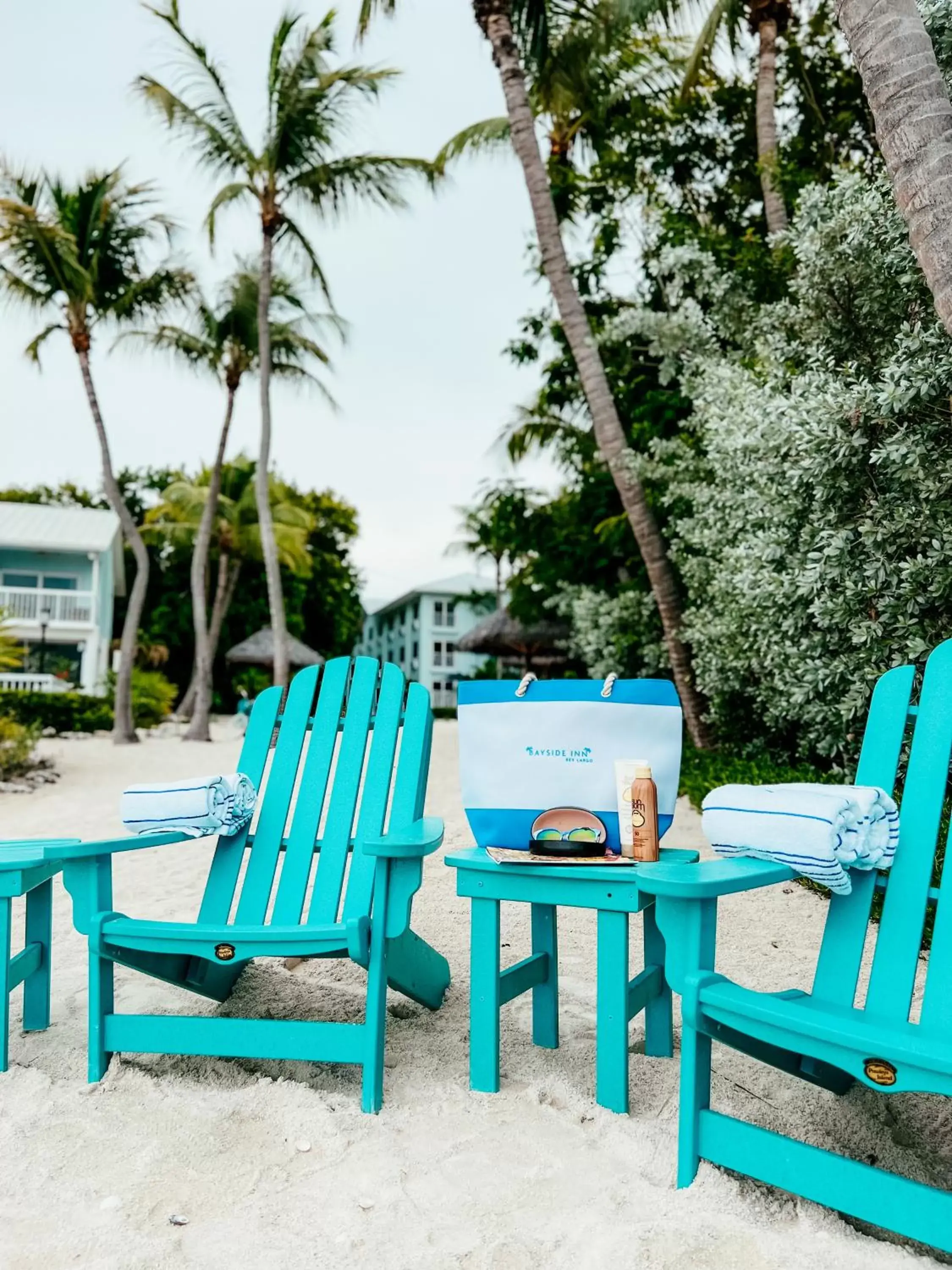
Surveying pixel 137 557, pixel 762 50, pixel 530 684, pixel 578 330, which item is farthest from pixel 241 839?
pixel 137 557

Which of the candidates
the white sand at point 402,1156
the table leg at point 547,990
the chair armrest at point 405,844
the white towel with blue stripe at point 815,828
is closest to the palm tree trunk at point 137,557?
the white sand at point 402,1156

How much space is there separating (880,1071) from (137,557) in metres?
15.4

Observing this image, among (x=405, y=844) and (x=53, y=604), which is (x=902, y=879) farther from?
(x=53, y=604)

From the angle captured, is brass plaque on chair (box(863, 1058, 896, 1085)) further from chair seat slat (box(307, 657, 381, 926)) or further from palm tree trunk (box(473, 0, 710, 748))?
palm tree trunk (box(473, 0, 710, 748))

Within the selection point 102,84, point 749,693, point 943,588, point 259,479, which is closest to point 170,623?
point 259,479

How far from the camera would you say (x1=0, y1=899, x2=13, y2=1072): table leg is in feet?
8.65

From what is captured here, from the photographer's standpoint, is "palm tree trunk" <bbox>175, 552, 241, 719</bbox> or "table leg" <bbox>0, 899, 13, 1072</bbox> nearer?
"table leg" <bbox>0, 899, 13, 1072</bbox>

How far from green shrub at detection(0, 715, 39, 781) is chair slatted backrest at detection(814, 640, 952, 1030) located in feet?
30.4

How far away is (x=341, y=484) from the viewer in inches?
1442

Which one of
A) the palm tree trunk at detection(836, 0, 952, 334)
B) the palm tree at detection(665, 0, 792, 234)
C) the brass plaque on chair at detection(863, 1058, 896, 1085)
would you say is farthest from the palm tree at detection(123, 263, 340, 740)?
the brass plaque on chair at detection(863, 1058, 896, 1085)

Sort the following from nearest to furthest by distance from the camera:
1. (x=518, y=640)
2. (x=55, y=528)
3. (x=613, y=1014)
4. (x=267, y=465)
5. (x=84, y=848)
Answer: (x=613, y=1014) → (x=84, y=848) → (x=267, y=465) → (x=518, y=640) → (x=55, y=528)

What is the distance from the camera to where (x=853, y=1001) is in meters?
2.16

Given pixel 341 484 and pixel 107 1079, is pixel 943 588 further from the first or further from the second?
pixel 341 484

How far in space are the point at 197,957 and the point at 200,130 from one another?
44.6 feet
